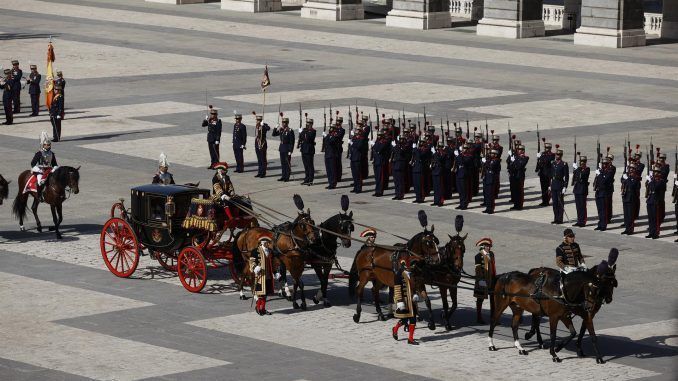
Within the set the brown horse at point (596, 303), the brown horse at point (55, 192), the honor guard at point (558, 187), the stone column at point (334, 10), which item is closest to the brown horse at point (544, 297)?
the brown horse at point (596, 303)

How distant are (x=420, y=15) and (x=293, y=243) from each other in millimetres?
42090

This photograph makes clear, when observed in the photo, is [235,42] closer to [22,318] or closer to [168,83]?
[168,83]

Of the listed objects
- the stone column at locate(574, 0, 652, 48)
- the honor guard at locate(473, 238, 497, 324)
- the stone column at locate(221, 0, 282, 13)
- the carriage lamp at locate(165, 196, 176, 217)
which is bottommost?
the honor guard at locate(473, 238, 497, 324)

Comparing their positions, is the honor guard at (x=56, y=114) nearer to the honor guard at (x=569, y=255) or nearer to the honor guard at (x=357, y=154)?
the honor guard at (x=357, y=154)

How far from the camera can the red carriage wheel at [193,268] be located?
23.0 metres

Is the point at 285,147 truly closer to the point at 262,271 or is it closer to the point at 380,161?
the point at 380,161

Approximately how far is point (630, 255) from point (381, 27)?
1545 inches

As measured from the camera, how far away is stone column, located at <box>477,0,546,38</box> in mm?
60188

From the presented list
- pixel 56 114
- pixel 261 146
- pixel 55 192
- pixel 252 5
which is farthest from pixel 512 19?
pixel 55 192

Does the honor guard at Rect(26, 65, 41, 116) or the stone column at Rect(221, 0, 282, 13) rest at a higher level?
the stone column at Rect(221, 0, 282, 13)

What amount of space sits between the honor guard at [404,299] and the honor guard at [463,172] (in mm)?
9605

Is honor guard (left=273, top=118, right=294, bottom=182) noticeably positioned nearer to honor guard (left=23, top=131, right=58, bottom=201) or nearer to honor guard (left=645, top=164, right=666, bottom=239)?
honor guard (left=23, top=131, right=58, bottom=201)

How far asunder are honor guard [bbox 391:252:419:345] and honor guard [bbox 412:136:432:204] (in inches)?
398

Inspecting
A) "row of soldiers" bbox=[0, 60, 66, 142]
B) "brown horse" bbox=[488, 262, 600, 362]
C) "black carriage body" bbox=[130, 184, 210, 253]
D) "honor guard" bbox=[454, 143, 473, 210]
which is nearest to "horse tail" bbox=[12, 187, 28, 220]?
"black carriage body" bbox=[130, 184, 210, 253]
